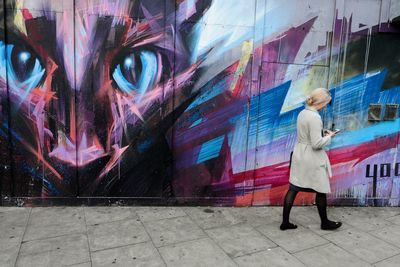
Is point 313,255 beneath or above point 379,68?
beneath

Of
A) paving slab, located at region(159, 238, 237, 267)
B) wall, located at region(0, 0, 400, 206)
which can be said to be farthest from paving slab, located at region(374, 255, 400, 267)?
wall, located at region(0, 0, 400, 206)

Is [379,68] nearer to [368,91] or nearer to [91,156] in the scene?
[368,91]

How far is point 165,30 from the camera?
490 cm

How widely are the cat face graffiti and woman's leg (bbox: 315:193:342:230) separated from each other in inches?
79.0

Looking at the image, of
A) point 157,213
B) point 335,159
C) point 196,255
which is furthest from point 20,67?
point 335,159

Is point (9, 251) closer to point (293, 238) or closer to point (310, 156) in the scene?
point (293, 238)

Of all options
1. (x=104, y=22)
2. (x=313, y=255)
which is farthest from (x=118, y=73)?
(x=313, y=255)

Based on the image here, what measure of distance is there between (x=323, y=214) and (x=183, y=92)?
7.64 feet

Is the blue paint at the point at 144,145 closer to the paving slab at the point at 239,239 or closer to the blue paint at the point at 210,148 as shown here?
the blue paint at the point at 210,148

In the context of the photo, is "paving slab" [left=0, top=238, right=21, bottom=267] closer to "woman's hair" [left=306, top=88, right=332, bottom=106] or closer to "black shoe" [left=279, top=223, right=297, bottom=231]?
"black shoe" [left=279, top=223, right=297, bottom=231]

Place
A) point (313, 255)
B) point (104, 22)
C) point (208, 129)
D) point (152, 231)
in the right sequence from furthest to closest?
point (208, 129) → point (104, 22) → point (152, 231) → point (313, 255)

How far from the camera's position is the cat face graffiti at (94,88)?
15.5ft

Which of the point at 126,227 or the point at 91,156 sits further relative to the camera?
the point at 91,156

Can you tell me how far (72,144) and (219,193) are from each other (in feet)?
6.85
